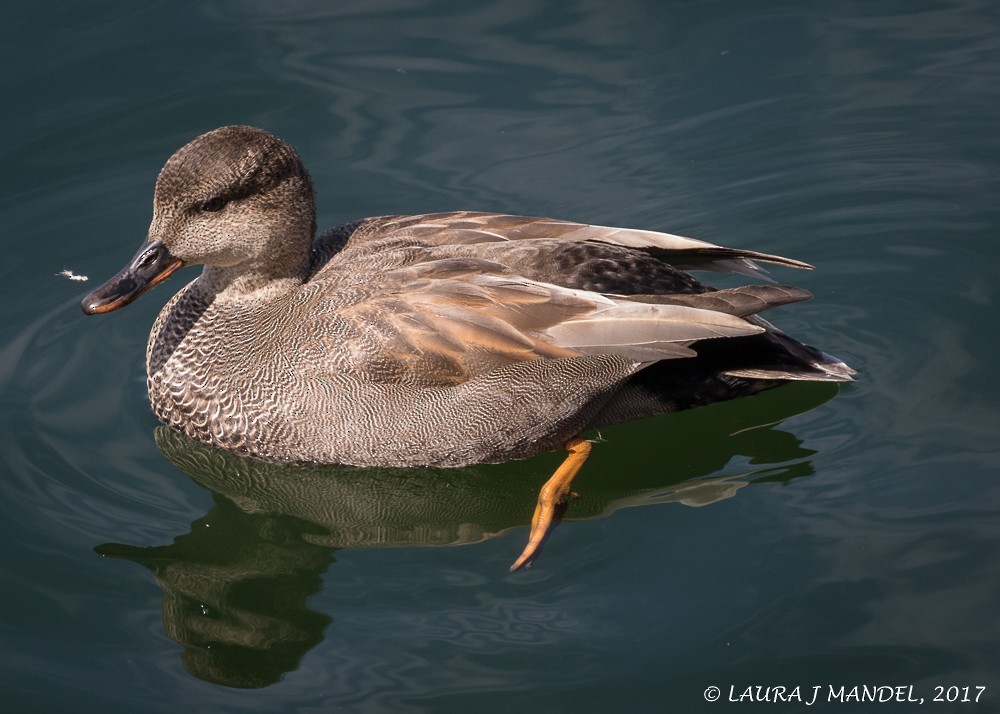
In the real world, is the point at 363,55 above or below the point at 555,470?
above

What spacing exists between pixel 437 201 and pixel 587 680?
12.6ft

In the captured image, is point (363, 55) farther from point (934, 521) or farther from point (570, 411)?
point (934, 521)

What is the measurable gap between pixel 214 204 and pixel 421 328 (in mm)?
1156

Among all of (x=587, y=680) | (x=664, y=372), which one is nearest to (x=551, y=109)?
(x=664, y=372)

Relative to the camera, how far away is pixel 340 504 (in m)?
6.01

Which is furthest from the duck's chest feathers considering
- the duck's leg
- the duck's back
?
the duck's leg

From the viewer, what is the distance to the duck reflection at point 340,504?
5.36 metres

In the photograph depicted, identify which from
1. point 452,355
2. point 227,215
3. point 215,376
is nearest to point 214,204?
point 227,215

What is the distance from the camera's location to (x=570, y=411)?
5922mm

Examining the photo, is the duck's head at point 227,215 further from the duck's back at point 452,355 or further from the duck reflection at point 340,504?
the duck reflection at point 340,504

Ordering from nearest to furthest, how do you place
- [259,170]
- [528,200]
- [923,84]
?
[259,170] < [528,200] < [923,84]

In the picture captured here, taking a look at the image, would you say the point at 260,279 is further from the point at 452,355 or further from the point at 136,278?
the point at 452,355

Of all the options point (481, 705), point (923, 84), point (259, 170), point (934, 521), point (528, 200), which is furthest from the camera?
point (923, 84)

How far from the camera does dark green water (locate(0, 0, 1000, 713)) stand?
5.03 metres
